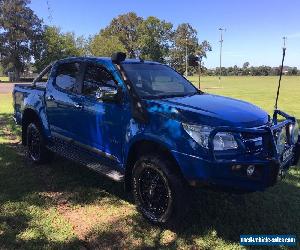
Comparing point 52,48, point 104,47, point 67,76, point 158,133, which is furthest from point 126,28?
point 158,133

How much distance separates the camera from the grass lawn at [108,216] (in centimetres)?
461

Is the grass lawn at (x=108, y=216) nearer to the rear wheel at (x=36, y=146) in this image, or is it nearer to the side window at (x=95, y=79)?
the rear wheel at (x=36, y=146)

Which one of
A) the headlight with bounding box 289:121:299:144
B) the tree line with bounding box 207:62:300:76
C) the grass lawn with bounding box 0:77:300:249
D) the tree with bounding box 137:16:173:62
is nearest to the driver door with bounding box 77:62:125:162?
the grass lawn with bounding box 0:77:300:249

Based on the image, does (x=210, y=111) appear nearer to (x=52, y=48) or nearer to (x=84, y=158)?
(x=84, y=158)

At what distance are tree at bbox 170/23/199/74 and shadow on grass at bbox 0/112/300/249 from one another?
87.2m

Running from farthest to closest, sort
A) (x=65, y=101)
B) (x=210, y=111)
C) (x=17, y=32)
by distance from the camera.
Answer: (x=17, y=32)
(x=65, y=101)
(x=210, y=111)

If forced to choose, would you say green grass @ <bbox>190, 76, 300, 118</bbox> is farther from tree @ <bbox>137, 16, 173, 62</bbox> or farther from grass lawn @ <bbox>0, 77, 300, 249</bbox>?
tree @ <bbox>137, 16, 173, 62</bbox>

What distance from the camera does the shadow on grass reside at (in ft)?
15.1

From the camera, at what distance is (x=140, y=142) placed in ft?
16.4

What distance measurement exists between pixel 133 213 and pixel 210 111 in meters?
1.65

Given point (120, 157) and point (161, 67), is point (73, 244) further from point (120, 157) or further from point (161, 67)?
point (161, 67)

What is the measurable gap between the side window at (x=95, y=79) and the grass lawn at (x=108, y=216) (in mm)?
1455

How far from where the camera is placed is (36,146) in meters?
7.59

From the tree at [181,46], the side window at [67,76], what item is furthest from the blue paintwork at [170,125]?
the tree at [181,46]
